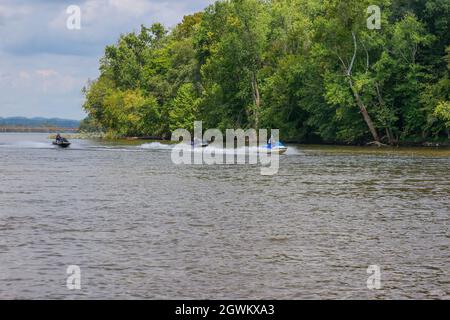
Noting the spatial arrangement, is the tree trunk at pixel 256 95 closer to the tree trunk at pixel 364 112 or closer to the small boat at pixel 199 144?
the tree trunk at pixel 364 112

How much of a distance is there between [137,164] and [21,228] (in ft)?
115

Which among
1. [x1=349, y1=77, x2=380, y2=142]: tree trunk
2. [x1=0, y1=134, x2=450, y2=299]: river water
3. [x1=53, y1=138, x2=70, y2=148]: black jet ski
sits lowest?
[x1=0, y1=134, x2=450, y2=299]: river water

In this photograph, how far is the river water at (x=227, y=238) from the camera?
15.1 m

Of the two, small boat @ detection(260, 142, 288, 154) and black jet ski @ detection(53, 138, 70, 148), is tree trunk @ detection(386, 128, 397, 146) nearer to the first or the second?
small boat @ detection(260, 142, 288, 154)

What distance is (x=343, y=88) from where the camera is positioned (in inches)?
3388

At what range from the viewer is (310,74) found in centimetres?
9475

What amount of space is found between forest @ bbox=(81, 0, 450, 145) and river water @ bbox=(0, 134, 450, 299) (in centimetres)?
4378

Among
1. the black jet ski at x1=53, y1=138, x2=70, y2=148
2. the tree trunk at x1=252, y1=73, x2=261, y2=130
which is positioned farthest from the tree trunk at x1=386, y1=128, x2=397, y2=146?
the black jet ski at x1=53, y1=138, x2=70, y2=148

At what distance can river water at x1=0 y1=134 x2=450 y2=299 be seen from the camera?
595 inches

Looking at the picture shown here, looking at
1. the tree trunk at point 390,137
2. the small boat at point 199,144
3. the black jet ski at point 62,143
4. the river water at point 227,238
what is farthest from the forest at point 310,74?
the river water at point 227,238

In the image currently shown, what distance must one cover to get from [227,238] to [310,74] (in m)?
76.0

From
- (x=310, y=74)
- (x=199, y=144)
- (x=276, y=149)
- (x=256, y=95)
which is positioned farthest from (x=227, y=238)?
(x=256, y=95)
